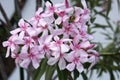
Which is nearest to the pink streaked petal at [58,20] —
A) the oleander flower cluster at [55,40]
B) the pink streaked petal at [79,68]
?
the oleander flower cluster at [55,40]

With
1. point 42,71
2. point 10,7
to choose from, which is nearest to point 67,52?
point 42,71

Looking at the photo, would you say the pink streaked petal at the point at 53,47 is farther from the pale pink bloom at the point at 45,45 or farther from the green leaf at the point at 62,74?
the green leaf at the point at 62,74

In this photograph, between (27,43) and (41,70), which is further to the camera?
(41,70)

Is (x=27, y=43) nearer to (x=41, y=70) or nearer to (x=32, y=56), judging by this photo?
(x=32, y=56)

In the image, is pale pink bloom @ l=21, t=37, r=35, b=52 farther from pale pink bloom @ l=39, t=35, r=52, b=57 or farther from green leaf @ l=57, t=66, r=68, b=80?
green leaf @ l=57, t=66, r=68, b=80

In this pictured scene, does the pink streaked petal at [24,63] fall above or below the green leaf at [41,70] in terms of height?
above

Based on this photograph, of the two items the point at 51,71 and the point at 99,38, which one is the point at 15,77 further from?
the point at 51,71

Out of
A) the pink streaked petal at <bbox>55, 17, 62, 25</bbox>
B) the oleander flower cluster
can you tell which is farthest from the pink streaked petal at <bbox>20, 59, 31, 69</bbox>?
the pink streaked petal at <bbox>55, 17, 62, 25</bbox>

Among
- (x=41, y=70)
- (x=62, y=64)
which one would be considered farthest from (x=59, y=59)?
(x=41, y=70)
